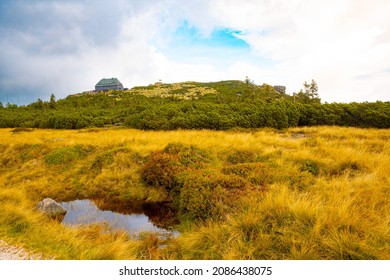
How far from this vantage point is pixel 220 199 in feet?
20.4

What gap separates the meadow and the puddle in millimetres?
416

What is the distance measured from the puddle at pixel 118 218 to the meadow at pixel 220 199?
42 cm

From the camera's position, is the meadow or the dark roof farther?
the dark roof

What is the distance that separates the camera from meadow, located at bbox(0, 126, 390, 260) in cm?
430

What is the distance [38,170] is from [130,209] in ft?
20.4

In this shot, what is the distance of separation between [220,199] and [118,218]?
315 centimetres

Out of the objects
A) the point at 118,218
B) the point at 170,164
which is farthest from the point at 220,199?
the point at 170,164

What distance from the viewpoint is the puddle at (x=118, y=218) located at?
6539mm

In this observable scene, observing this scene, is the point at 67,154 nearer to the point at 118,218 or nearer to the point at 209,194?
the point at 118,218

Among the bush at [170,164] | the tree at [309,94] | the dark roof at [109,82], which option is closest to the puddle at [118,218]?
the bush at [170,164]

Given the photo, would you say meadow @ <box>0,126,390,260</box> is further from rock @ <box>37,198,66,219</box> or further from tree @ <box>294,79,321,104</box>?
tree @ <box>294,79,321,104</box>

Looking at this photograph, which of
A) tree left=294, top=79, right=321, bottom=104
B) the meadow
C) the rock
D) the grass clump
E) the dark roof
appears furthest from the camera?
the dark roof

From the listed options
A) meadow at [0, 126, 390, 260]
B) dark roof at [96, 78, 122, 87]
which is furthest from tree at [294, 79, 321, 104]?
dark roof at [96, 78, 122, 87]
